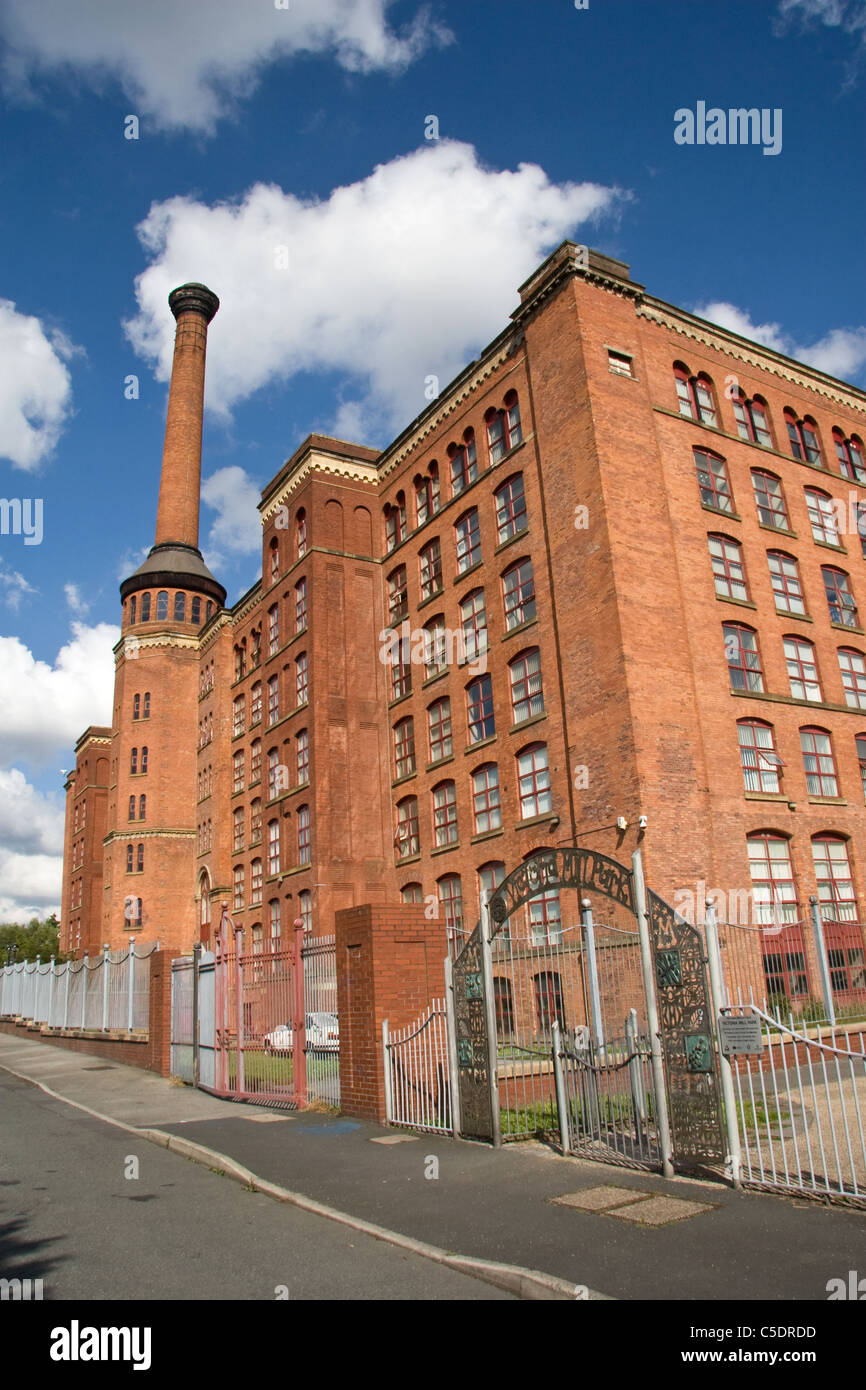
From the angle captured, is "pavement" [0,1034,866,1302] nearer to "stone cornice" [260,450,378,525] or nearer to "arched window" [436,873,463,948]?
"arched window" [436,873,463,948]

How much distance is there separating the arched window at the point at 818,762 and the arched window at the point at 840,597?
13.5ft

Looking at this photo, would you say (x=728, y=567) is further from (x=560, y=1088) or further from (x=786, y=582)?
(x=560, y=1088)

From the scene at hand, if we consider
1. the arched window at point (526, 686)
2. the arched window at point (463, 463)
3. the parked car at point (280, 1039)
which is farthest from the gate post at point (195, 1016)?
the arched window at point (463, 463)

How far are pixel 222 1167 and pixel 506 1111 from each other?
140 inches

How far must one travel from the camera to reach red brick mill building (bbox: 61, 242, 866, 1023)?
2169cm

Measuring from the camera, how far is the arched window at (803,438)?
28.9 metres

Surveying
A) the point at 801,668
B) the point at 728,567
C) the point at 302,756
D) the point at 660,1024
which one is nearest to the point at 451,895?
the point at 302,756

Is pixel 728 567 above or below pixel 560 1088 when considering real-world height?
above

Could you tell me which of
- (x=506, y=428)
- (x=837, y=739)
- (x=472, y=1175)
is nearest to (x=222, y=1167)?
(x=472, y=1175)

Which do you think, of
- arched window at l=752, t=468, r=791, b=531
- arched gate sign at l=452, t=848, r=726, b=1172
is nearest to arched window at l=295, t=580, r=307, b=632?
arched window at l=752, t=468, r=791, b=531

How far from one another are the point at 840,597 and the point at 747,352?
812cm

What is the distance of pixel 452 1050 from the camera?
10.6 meters

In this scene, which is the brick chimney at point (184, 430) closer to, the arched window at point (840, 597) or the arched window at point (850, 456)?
the arched window at point (850, 456)
